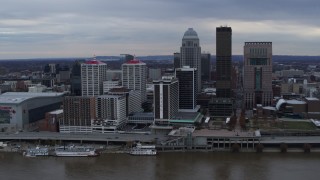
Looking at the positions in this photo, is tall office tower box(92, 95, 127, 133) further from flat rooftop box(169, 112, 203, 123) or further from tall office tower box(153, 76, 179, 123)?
flat rooftop box(169, 112, 203, 123)

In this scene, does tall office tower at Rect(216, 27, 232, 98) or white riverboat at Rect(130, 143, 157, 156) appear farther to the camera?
tall office tower at Rect(216, 27, 232, 98)

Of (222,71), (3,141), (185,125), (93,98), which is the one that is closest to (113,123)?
(93,98)

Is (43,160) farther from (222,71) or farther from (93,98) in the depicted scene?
(222,71)

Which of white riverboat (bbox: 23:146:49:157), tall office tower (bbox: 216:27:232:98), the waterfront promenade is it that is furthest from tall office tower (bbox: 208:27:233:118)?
white riverboat (bbox: 23:146:49:157)

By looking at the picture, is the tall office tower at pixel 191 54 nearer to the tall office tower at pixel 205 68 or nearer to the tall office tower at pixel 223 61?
the tall office tower at pixel 223 61

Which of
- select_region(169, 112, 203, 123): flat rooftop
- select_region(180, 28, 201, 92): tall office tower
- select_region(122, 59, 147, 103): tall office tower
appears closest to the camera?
select_region(169, 112, 203, 123): flat rooftop

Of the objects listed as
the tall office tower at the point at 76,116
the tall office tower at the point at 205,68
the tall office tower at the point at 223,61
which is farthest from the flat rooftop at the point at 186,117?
the tall office tower at the point at 205,68

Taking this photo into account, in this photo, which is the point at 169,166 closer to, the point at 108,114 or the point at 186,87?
the point at 108,114
